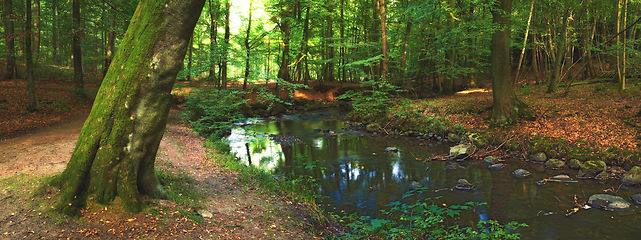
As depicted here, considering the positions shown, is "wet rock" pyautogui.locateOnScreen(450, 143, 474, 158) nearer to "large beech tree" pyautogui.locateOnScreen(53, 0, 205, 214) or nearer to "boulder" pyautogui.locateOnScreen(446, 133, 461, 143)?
"boulder" pyautogui.locateOnScreen(446, 133, 461, 143)

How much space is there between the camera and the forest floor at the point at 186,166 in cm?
378

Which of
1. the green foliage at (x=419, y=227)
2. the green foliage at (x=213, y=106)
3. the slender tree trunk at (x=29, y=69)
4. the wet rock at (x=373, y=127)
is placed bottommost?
the green foliage at (x=419, y=227)

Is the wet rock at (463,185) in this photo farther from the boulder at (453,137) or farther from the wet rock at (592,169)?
the boulder at (453,137)

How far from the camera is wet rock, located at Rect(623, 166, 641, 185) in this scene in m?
7.75

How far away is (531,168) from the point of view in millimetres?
9539

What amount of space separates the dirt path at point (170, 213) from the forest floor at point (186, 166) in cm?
1

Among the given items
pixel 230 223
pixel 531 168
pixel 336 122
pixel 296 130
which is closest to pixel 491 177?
pixel 531 168

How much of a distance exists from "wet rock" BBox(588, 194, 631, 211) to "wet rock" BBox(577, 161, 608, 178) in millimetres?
2005

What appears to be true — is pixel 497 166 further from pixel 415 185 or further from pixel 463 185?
pixel 415 185

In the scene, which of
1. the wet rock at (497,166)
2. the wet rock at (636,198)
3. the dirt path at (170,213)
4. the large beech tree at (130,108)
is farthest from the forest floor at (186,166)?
the wet rock at (636,198)

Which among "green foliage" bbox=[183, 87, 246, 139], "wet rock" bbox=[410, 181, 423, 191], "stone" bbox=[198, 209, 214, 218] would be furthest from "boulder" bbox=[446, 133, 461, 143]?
"stone" bbox=[198, 209, 214, 218]

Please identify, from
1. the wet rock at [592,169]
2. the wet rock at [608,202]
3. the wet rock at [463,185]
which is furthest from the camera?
the wet rock at [592,169]

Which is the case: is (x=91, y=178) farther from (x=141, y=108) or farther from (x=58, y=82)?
(x=58, y=82)

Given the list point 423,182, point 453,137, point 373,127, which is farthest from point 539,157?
point 373,127
